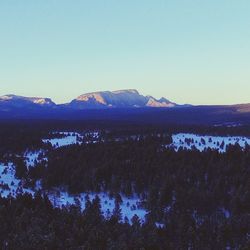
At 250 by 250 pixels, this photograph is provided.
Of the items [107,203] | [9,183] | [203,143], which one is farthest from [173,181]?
[203,143]

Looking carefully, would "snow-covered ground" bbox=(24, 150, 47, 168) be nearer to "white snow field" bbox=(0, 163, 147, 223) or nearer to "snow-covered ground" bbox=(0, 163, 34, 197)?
"snow-covered ground" bbox=(0, 163, 34, 197)

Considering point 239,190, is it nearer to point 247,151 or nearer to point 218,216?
point 218,216

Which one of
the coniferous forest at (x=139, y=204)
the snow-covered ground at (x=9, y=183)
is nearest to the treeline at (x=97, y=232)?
the coniferous forest at (x=139, y=204)

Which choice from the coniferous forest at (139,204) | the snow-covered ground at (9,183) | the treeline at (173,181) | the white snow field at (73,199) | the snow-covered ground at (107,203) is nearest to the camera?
the coniferous forest at (139,204)

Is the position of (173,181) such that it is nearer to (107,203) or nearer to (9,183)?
(107,203)

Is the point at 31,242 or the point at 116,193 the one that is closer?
the point at 31,242

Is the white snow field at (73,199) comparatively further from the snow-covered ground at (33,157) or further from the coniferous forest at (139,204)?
the snow-covered ground at (33,157)

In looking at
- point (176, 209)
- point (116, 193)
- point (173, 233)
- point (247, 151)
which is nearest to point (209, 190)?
point (176, 209)

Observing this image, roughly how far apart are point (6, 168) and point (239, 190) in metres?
46.1

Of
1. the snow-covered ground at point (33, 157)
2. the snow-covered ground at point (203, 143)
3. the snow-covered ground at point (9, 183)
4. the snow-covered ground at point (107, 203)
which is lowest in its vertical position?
the snow-covered ground at point (107, 203)

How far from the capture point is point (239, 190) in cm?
5606

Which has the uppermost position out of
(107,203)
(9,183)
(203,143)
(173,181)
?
(203,143)

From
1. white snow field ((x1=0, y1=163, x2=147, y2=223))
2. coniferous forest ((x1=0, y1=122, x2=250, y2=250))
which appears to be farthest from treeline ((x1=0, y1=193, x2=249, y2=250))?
white snow field ((x1=0, y1=163, x2=147, y2=223))

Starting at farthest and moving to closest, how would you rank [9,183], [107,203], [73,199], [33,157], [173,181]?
[33,157] < [9,183] < [73,199] < [173,181] < [107,203]
